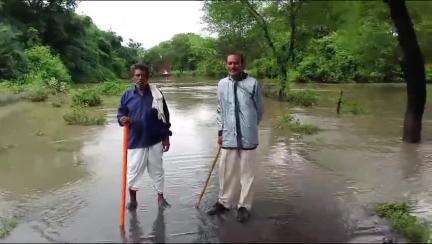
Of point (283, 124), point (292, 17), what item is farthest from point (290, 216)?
point (292, 17)

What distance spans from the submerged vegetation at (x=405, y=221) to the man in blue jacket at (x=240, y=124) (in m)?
1.62

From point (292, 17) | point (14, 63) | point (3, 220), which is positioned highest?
point (292, 17)

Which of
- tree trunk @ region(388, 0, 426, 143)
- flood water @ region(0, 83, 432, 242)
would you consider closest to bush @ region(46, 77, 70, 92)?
flood water @ region(0, 83, 432, 242)

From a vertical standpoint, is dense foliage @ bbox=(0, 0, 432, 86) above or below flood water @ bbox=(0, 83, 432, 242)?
above

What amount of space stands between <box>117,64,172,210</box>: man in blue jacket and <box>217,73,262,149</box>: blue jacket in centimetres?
90

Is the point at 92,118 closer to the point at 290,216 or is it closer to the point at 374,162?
the point at 374,162

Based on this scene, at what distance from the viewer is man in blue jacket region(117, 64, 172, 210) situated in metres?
6.45

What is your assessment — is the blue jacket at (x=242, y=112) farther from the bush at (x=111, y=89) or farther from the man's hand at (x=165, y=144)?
the bush at (x=111, y=89)

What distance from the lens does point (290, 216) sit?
627cm

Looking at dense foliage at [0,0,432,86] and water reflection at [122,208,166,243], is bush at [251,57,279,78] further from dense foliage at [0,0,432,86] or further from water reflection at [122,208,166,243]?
water reflection at [122,208,166,243]

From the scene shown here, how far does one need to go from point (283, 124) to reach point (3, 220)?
9.21 m

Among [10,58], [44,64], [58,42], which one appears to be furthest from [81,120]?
[58,42]

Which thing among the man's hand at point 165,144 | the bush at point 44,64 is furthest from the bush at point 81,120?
the bush at point 44,64

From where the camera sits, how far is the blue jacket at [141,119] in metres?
6.46
